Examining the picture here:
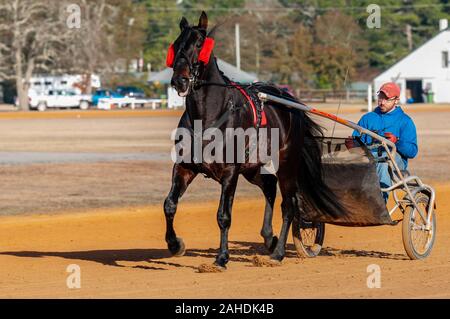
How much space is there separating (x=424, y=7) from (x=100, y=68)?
5099 cm

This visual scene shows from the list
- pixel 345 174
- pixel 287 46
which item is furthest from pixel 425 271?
pixel 287 46

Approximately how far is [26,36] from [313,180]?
5664 centimetres

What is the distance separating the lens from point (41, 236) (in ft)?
44.1

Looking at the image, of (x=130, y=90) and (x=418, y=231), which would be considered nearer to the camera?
(x=418, y=231)

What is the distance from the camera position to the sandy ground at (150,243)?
9.18m

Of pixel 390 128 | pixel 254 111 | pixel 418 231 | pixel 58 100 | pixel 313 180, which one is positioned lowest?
pixel 418 231

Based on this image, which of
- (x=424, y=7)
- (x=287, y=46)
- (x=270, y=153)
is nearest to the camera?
(x=270, y=153)

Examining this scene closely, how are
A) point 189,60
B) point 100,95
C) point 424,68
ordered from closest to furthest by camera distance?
point 189,60 < point 100,95 < point 424,68

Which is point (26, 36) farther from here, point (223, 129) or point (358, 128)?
point (223, 129)

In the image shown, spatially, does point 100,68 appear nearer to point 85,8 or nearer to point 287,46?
point 85,8

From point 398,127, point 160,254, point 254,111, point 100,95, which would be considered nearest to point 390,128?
point 398,127

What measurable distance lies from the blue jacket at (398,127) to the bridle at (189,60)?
6.91ft

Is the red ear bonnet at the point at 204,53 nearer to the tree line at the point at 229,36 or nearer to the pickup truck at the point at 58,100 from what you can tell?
the tree line at the point at 229,36

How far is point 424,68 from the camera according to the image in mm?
90125
